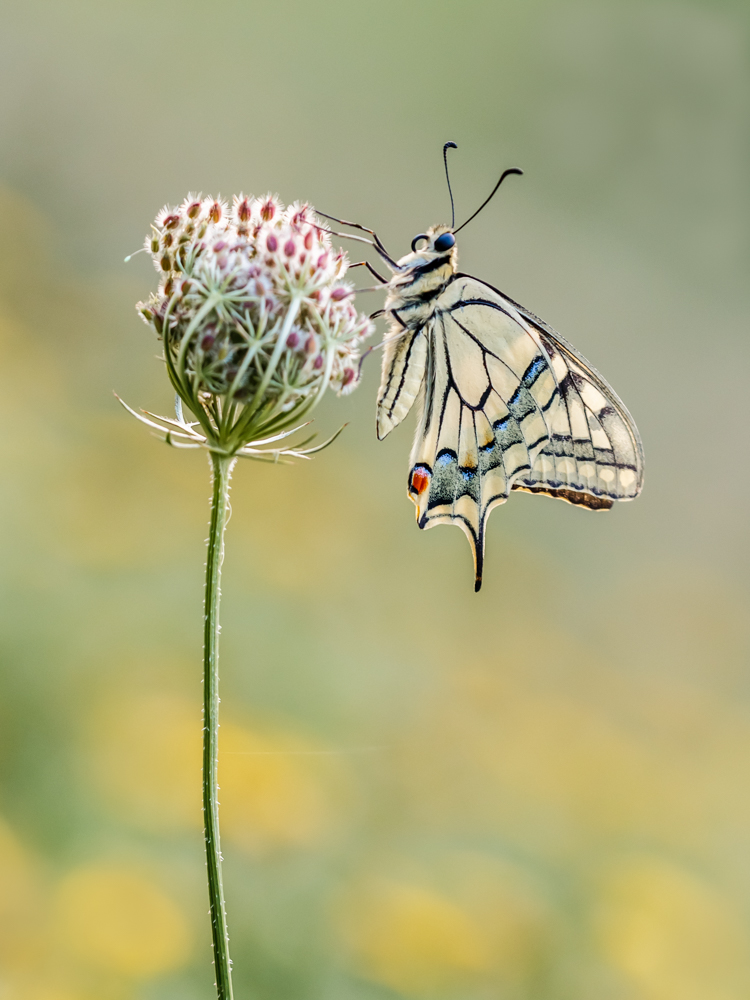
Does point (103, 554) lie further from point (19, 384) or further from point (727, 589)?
point (727, 589)

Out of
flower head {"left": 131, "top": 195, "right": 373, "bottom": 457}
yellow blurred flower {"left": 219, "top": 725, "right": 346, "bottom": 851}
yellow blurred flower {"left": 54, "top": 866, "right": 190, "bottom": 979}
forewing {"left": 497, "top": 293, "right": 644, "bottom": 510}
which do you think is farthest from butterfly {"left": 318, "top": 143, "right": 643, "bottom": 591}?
yellow blurred flower {"left": 54, "top": 866, "right": 190, "bottom": 979}

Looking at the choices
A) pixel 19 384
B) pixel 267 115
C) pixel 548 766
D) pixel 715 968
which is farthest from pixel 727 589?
pixel 267 115

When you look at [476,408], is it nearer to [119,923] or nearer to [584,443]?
[584,443]

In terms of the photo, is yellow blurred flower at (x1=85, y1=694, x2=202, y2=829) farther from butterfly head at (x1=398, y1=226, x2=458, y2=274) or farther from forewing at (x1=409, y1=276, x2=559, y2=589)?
butterfly head at (x1=398, y1=226, x2=458, y2=274)

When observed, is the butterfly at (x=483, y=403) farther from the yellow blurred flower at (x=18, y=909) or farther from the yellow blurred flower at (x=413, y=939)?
the yellow blurred flower at (x=18, y=909)

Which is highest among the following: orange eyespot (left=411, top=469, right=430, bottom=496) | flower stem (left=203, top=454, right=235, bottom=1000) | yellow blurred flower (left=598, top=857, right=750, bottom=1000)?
orange eyespot (left=411, top=469, right=430, bottom=496)

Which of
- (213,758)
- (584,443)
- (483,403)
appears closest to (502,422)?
(483,403)

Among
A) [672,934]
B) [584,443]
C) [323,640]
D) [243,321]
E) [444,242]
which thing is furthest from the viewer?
[323,640]
